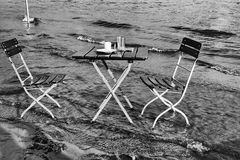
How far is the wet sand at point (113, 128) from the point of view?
4867mm

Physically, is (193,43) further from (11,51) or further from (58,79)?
(11,51)

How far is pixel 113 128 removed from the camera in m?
5.65

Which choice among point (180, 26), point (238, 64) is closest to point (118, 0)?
point (180, 26)

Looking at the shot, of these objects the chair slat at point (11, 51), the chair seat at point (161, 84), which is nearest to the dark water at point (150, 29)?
the chair seat at point (161, 84)

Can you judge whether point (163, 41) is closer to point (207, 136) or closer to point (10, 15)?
point (207, 136)

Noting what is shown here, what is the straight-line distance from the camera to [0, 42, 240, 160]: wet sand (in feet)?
16.0

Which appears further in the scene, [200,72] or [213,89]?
[200,72]

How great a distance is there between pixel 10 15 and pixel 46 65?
17297 mm

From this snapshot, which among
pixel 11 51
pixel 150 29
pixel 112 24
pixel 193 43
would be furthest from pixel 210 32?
pixel 11 51

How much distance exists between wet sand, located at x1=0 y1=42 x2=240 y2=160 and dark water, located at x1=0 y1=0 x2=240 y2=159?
2cm

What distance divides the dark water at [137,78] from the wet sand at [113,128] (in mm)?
18

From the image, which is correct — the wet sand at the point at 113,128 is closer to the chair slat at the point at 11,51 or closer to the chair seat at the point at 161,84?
the chair seat at the point at 161,84

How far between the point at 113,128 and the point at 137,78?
3.81 metres

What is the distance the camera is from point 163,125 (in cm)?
583
